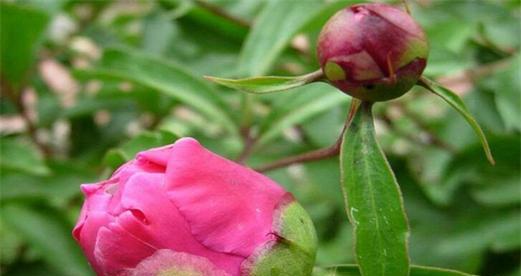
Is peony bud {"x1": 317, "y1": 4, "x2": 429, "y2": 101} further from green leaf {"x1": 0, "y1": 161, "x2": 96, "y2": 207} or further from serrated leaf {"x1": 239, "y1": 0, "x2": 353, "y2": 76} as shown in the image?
green leaf {"x1": 0, "y1": 161, "x2": 96, "y2": 207}

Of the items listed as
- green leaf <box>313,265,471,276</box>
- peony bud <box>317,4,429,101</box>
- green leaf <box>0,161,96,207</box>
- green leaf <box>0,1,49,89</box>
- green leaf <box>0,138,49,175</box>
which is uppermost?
peony bud <box>317,4,429,101</box>

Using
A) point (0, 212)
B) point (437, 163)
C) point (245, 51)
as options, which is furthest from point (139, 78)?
point (437, 163)

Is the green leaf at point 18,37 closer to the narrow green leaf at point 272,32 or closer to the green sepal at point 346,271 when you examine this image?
the narrow green leaf at point 272,32

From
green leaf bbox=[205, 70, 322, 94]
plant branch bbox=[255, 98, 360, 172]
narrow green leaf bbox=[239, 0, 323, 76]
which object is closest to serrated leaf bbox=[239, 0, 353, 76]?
narrow green leaf bbox=[239, 0, 323, 76]

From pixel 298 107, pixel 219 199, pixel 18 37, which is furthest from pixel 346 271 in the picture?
pixel 18 37

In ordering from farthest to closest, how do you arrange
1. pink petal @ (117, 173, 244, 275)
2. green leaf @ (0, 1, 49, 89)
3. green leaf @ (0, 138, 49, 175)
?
green leaf @ (0, 1, 49, 89) → green leaf @ (0, 138, 49, 175) → pink petal @ (117, 173, 244, 275)

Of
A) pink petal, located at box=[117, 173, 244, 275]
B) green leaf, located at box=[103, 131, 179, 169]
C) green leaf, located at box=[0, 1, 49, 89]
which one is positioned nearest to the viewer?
pink petal, located at box=[117, 173, 244, 275]
